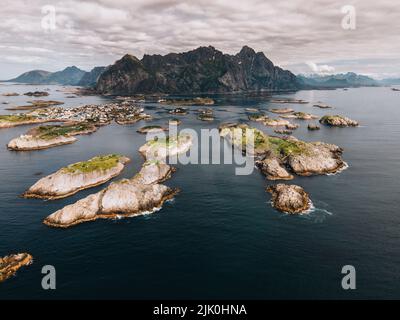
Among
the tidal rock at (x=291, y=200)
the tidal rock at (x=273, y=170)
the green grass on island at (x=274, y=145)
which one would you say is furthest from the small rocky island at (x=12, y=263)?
the green grass on island at (x=274, y=145)

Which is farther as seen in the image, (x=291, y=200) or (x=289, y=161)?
(x=289, y=161)

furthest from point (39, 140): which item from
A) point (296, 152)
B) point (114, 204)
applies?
point (296, 152)

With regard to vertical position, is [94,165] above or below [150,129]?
below

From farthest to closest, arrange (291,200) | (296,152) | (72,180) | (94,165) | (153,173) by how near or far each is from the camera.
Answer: (296,152) < (94,165) < (153,173) < (72,180) < (291,200)

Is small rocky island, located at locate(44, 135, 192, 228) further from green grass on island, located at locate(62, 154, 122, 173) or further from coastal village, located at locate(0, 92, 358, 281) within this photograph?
green grass on island, located at locate(62, 154, 122, 173)

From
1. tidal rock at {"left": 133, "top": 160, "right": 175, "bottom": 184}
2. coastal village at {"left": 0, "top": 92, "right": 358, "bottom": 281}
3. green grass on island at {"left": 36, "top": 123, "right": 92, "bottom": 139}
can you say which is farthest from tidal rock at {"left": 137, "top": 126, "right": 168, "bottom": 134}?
tidal rock at {"left": 133, "top": 160, "right": 175, "bottom": 184}

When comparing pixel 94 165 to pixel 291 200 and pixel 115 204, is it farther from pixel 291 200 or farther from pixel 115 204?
pixel 291 200
